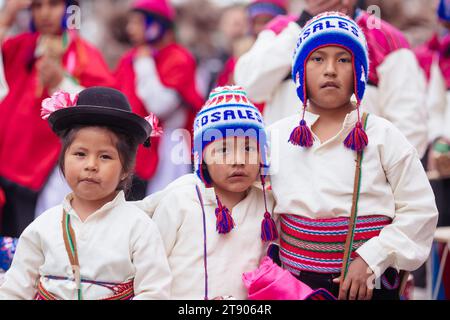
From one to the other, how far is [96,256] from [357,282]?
3.24 ft

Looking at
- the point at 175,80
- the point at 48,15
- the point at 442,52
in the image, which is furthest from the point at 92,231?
the point at 442,52

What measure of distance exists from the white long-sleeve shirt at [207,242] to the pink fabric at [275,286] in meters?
0.09

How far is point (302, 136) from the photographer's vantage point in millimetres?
2877

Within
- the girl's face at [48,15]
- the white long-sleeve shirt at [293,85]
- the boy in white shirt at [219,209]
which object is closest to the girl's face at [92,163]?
the boy in white shirt at [219,209]

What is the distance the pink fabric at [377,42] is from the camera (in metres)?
3.82

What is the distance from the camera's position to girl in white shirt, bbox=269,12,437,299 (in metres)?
2.77

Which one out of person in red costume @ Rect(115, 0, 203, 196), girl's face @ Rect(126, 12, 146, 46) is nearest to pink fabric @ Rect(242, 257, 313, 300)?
person in red costume @ Rect(115, 0, 203, 196)

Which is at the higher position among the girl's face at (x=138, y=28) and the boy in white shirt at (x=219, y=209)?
the girl's face at (x=138, y=28)

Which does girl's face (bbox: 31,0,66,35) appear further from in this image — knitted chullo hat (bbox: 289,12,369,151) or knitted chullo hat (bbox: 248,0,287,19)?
knitted chullo hat (bbox: 289,12,369,151)

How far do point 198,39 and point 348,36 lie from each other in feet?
23.6

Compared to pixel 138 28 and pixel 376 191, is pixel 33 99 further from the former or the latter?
pixel 376 191

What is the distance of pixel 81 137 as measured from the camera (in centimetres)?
279

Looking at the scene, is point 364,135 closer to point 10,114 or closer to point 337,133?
point 337,133

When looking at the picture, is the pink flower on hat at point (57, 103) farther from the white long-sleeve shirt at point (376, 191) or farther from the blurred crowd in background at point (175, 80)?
the white long-sleeve shirt at point (376, 191)
